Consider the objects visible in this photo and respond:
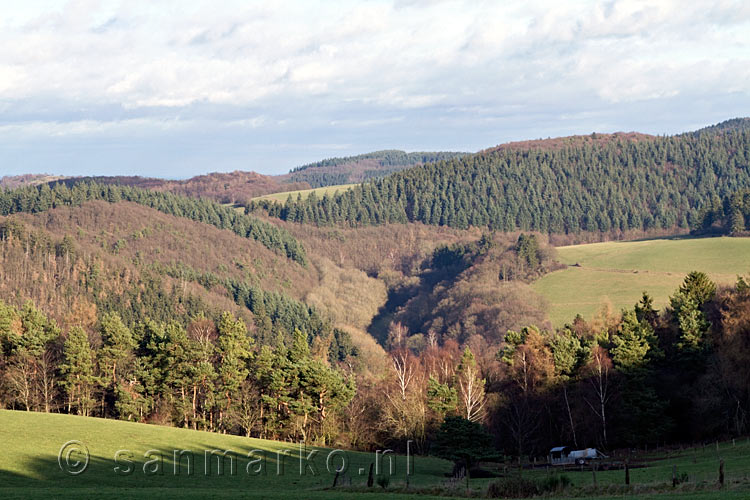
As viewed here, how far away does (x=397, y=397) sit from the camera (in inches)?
2992

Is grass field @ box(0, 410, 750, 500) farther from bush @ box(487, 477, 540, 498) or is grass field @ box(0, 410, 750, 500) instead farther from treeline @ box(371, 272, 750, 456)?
treeline @ box(371, 272, 750, 456)

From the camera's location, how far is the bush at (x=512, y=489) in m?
33.0

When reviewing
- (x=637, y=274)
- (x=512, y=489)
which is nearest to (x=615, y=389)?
(x=512, y=489)

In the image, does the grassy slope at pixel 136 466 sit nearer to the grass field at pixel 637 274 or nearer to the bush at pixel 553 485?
the bush at pixel 553 485

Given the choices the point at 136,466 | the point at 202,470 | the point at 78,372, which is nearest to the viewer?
the point at 136,466

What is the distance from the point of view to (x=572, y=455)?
63.8 m

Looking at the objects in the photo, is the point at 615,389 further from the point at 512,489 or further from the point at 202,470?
the point at 202,470

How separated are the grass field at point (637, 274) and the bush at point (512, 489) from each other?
4640 inches

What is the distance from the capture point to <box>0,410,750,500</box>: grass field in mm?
32634

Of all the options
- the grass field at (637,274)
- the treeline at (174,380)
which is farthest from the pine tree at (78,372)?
the grass field at (637,274)

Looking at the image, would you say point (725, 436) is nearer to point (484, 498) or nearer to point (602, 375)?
point (602, 375)

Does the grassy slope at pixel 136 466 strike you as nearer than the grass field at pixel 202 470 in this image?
No

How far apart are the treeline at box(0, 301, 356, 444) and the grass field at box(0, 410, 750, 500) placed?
1373cm

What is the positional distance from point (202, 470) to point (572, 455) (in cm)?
3329
